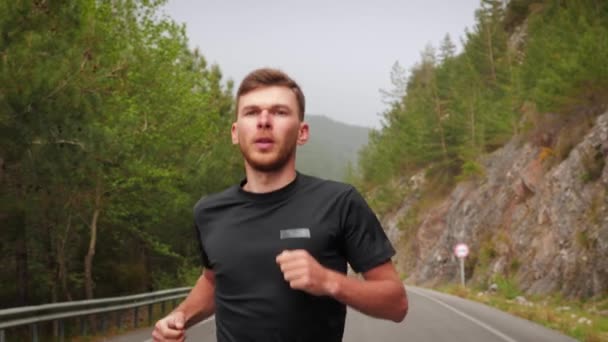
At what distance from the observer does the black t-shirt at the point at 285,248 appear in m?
2.73

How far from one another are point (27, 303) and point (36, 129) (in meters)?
7.43

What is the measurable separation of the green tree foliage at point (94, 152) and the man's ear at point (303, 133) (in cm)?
1004

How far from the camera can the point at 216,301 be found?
2.97 meters

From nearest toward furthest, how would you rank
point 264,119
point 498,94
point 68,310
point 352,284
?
1. point 352,284
2. point 264,119
3. point 68,310
4. point 498,94

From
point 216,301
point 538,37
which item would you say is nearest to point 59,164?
point 216,301

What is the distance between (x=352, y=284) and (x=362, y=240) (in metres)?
0.27

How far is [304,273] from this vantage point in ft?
7.74

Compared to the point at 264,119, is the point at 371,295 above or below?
below

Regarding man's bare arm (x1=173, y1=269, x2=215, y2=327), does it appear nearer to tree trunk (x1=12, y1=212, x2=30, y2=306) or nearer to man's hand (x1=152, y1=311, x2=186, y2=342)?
man's hand (x1=152, y1=311, x2=186, y2=342)

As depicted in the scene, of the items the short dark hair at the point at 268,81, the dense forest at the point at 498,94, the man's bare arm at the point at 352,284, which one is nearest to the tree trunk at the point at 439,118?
the dense forest at the point at 498,94

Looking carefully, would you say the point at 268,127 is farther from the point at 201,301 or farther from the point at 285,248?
the point at 201,301

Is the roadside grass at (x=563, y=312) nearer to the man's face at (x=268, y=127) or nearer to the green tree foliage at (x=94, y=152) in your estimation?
the green tree foliage at (x=94, y=152)

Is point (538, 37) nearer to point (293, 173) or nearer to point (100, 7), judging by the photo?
point (100, 7)

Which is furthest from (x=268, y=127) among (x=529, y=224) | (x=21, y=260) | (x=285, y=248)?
(x=529, y=224)
